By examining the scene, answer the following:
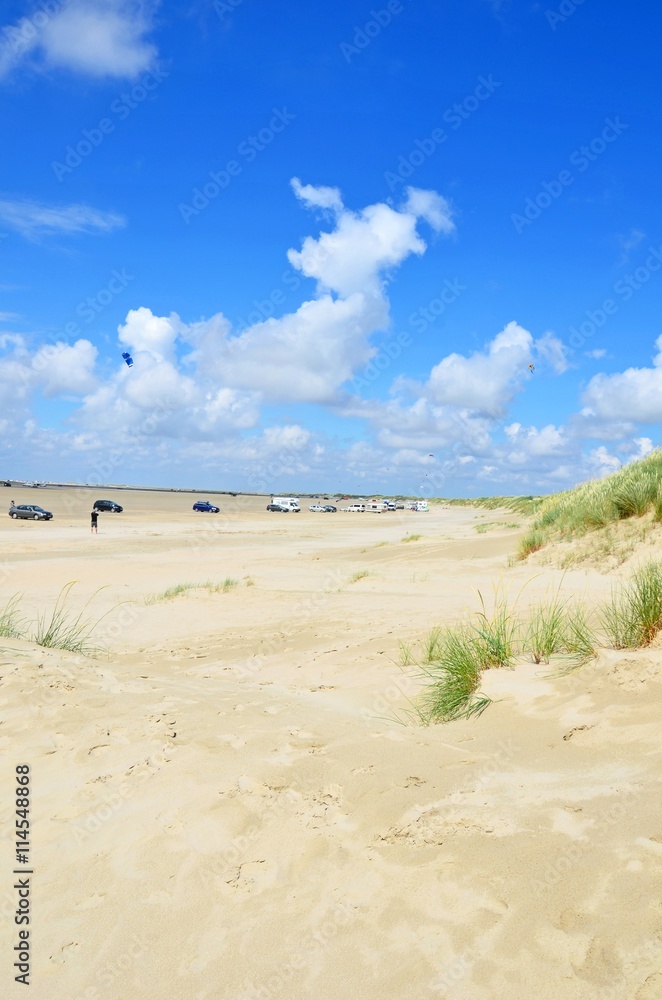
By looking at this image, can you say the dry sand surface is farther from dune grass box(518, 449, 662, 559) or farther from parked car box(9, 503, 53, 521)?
parked car box(9, 503, 53, 521)

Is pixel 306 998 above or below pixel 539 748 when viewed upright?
→ below

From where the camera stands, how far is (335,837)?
3629mm

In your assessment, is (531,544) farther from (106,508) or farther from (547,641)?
(106,508)

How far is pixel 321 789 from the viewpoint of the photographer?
4.17 m

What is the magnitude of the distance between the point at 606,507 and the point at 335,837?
1247cm

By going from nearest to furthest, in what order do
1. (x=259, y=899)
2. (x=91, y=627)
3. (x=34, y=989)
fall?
(x=34, y=989), (x=259, y=899), (x=91, y=627)

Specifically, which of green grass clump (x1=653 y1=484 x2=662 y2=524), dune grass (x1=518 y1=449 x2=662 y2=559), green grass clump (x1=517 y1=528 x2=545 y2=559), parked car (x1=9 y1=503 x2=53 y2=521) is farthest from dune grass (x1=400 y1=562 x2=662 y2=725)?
parked car (x1=9 y1=503 x2=53 y2=521)

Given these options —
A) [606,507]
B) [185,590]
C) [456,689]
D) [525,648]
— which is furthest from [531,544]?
[456,689]

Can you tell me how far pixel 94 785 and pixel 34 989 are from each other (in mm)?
1682

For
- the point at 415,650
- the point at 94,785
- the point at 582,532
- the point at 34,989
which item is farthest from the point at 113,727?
the point at 582,532

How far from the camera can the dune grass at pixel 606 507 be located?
13.6 m

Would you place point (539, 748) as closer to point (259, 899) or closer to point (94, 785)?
point (259, 899)

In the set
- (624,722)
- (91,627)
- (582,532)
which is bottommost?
(91,627)

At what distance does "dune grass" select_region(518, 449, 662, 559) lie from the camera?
13.6m
